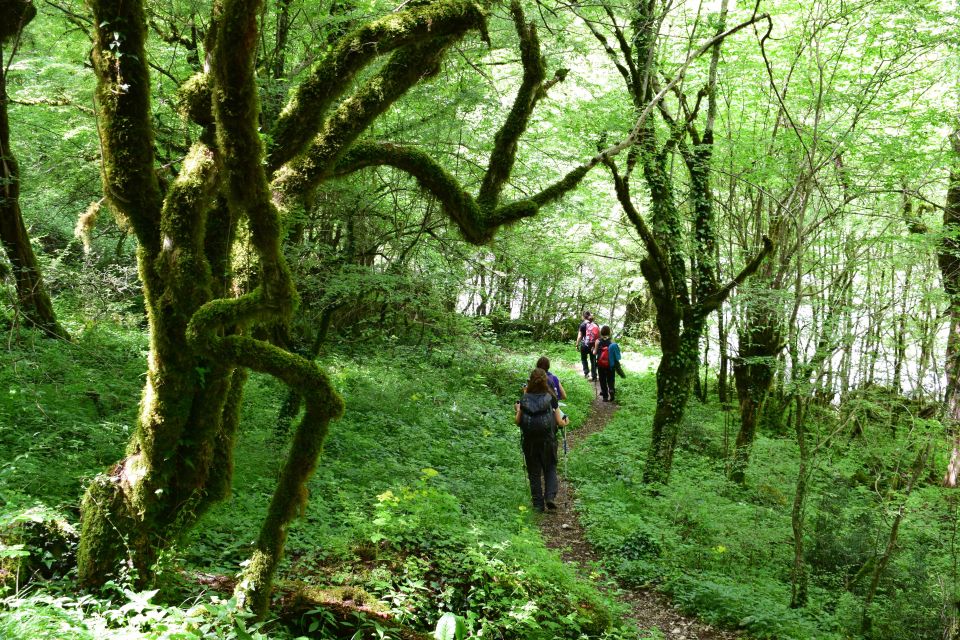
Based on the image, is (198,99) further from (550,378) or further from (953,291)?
(953,291)

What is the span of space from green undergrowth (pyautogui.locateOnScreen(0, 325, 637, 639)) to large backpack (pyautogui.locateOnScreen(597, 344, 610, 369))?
21.9 ft

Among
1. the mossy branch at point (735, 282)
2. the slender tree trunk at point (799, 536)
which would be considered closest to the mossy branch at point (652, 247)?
the mossy branch at point (735, 282)

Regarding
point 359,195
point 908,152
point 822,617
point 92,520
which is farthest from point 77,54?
point 908,152

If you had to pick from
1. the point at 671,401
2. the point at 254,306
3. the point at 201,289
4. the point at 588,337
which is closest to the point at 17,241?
the point at 201,289

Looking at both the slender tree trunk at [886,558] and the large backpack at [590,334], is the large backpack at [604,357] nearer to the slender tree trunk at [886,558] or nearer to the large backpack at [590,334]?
the large backpack at [590,334]

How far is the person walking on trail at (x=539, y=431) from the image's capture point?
27.1ft

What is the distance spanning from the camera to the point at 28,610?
9.87 ft

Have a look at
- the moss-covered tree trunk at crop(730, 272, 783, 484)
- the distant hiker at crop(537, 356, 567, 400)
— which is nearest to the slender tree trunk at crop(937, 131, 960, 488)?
the moss-covered tree trunk at crop(730, 272, 783, 484)

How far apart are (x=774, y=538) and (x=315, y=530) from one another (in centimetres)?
677

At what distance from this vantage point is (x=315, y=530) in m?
5.64

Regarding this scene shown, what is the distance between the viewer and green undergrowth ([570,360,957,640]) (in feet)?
21.4

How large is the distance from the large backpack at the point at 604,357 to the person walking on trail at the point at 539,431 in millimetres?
7764

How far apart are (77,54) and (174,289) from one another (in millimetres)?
6681

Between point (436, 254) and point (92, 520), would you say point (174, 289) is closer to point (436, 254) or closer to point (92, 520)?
point (92, 520)
